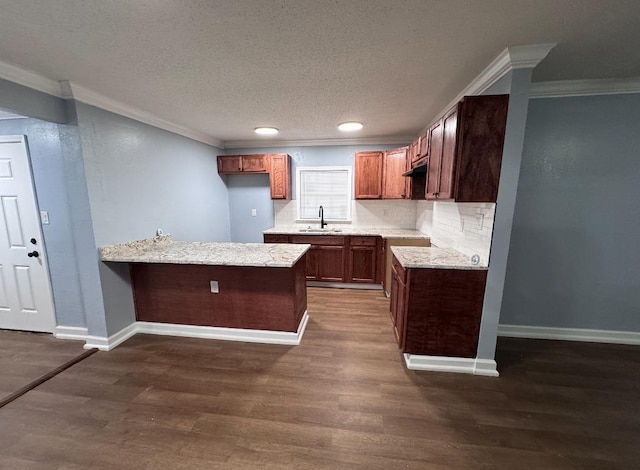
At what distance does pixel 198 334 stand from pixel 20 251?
82.9 inches

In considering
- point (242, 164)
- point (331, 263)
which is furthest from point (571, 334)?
point (242, 164)

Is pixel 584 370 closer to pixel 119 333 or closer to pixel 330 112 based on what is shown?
pixel 330 112

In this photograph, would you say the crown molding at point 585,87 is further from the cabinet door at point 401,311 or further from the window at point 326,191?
the window at point 326,191

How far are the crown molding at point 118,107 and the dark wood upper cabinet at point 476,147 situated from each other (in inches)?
128

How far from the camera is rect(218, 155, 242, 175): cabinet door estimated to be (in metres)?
4.46

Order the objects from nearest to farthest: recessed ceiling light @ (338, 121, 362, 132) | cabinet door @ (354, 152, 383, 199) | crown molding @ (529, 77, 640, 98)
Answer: crown molding @ (529, 77, 640, 98), recessed ceiling light @ (338, 121, 362, 132), cabinet door @ (354, 152, 383, 199)

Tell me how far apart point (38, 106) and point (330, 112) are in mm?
2679

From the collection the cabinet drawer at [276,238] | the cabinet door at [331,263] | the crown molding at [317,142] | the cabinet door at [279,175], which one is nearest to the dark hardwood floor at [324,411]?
the cabinet door at [331,263]

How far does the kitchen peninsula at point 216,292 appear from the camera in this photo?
8.39ft

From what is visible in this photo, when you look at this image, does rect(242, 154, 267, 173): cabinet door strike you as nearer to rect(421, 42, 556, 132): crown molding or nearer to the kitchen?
the kitchen

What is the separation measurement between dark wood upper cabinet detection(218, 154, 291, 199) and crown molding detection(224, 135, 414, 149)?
28cm

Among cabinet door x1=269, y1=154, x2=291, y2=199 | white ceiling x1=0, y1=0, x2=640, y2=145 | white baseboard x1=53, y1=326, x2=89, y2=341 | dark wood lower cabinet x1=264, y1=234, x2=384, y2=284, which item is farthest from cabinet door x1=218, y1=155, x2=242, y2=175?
white baseboard x1=53, y1=326, x2=89, y2=341

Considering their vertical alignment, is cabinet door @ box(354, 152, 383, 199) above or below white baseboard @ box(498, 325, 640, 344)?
above

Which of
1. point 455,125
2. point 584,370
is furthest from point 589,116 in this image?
point 584,370
